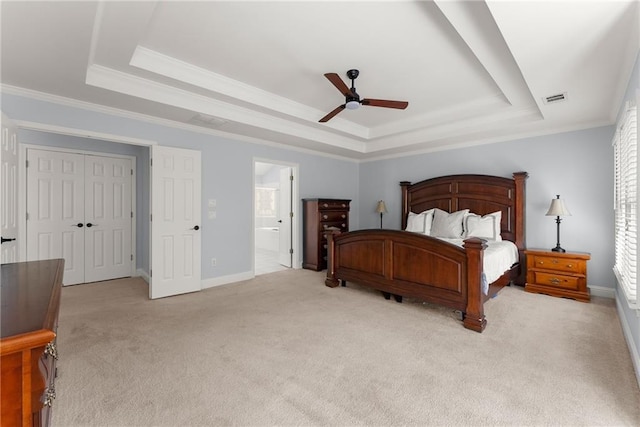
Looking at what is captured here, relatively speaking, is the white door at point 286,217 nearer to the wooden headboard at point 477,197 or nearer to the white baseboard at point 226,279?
the white baseboard at point 226,279

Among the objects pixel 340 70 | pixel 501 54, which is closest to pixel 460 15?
pixel 501 54

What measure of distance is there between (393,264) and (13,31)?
386 centimetres

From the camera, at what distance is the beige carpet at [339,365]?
1689 millimetres

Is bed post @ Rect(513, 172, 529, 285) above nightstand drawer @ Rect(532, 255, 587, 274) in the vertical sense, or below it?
above

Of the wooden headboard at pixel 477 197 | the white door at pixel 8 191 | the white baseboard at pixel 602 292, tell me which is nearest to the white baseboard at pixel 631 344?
the white baseboard at pixel 602 292

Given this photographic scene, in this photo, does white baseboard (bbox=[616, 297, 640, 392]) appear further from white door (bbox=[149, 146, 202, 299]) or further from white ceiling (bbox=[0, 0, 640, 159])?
white door (bbox=[149, 146, 202, 299])

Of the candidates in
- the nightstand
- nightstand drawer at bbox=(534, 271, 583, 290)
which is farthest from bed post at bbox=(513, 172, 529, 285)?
nightstand drawer at bbox=(534, 271, 583, 290)

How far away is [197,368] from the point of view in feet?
7.00

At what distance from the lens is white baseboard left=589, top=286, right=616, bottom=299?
3787 millimetres

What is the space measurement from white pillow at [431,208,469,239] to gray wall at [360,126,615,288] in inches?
34.6

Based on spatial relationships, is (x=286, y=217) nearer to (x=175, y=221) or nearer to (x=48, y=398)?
(x=175, y=221)

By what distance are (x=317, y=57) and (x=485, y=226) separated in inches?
134

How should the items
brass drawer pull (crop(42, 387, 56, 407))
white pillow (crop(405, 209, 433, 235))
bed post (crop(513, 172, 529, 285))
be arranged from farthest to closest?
white pillow (crop(405, 209, 433, 235)) → bed post (crop(513, 172, 529, 285)) → brass drawer pull (crop(42, 387, 56, 407))

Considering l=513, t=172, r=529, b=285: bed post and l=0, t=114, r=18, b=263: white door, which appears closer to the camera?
l=0, t=114, r=18, b=263: white door
